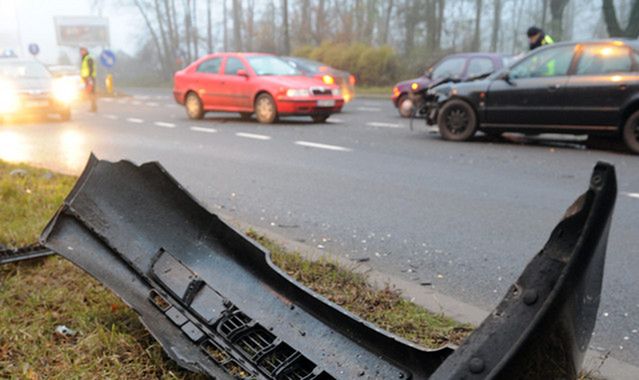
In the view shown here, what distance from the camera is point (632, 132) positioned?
905 cm

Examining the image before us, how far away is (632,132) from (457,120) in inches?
117

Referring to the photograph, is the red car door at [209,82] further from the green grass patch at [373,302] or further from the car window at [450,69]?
the green grass patch at [373,302]

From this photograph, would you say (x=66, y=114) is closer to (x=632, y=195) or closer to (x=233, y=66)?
(x=233, y=66)

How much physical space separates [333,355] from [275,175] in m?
5.37

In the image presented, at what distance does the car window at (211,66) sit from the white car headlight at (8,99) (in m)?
4.84


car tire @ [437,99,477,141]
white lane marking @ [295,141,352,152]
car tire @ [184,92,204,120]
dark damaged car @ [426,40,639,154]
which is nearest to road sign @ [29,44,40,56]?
car tire @ [184,92,204,120]

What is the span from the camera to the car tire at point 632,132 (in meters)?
9.03

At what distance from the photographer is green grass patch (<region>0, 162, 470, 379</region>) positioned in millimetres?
2508

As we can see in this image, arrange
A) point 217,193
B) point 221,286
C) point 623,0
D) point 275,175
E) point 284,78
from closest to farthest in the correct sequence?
point 221,286 → point 217,193 → point 275,175 → point 284,78 → point 623,0

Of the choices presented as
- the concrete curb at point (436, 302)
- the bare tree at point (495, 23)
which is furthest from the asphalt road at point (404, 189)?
the bare tree at point (495, 23)

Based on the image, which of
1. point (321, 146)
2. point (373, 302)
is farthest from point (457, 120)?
point (373, 302)

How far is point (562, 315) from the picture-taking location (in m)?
1.53

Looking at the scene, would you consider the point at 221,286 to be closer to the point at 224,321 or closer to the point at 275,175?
the point at 224,321

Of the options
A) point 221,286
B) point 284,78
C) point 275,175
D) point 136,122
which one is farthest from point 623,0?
point 221,286
